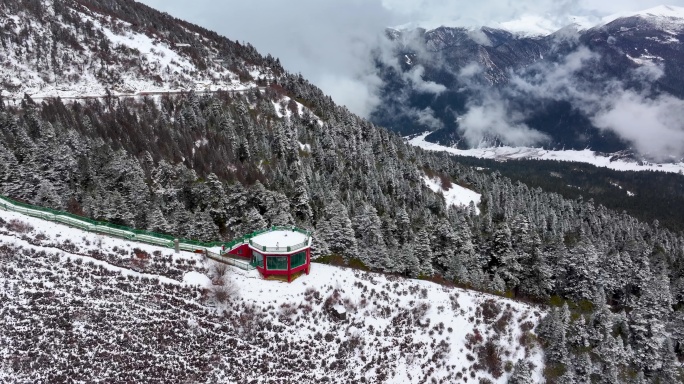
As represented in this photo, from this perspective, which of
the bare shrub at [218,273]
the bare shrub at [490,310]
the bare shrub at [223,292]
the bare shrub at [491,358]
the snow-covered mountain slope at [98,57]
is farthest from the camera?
the snow-covered mountain slope at [98,57]

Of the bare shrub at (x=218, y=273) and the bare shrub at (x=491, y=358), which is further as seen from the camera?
the bare shrub at (x=491, y=358)

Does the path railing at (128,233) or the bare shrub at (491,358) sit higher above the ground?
the path railing at (128,233)

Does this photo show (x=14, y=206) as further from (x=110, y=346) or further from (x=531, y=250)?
(x=531, y=250)

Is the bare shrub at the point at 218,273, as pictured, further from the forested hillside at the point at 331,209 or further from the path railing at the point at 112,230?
the forested hillside at the point at 331,209

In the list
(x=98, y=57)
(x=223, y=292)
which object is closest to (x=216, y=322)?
(x=223, y=292)

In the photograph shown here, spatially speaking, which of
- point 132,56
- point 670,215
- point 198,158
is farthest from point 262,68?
point 670,215

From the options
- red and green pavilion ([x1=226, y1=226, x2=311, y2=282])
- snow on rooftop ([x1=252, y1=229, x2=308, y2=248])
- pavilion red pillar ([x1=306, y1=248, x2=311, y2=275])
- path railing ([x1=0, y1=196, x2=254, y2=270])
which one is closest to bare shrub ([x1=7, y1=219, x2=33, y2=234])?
path railing ([x1=0, y1=196, x2=254, y2=270])

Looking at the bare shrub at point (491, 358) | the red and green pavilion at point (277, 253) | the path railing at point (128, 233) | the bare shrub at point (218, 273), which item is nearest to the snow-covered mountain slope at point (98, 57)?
the path railing at point (128, 233)
